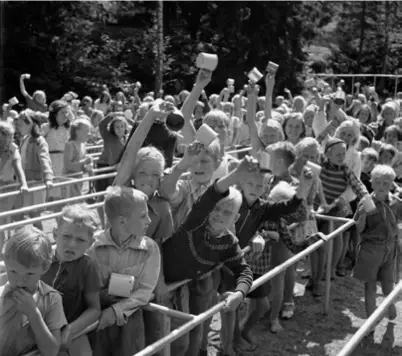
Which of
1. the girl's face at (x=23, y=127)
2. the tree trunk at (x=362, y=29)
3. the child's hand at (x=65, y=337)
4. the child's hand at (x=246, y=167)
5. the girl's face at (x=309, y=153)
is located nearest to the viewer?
the child's hand at (x=65, y=337)

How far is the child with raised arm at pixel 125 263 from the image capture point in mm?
3058

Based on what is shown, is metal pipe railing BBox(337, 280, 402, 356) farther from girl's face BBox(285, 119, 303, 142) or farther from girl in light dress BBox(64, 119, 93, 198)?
girl in light dress BBox(64, 119, 93, 198)

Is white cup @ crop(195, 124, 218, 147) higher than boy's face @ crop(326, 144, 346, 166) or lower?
higher

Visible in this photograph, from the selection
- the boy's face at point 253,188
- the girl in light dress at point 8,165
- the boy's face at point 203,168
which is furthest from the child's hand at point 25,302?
the girl in light dress at point 8,165

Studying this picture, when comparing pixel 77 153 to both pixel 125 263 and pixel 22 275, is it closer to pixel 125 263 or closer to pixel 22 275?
pixel 125 263

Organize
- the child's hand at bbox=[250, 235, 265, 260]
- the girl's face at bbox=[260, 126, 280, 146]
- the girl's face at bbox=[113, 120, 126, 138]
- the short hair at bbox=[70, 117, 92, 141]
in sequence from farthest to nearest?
the girl's face at bbox=[113, 120, 126, 138] < the short hair at bbox=[70, 117, 92, 141] < the girl's face at bbox=[260, 126, 280, 146] < the child's hand at bbox=[250, 235, 265, 260]

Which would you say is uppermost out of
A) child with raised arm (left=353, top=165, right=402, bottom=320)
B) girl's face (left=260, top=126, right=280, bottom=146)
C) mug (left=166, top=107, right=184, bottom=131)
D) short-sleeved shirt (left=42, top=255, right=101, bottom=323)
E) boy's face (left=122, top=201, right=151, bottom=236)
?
mug (left=166, top=107, right=184, bottom=131)

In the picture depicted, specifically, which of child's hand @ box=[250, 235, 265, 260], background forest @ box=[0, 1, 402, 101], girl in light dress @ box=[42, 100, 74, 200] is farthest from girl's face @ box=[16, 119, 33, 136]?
background forest @ box=[0, 1, 402, 101]

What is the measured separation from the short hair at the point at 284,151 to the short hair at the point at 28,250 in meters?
2.56

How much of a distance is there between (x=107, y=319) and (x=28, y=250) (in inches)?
27.2

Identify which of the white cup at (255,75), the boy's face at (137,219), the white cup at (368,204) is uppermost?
the white cup at (255,75)

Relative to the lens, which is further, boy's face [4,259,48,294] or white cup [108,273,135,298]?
white cup [108,273,135,298]

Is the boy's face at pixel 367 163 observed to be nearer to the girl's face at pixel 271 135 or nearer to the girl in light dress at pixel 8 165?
the girl's face at pixel 271 135

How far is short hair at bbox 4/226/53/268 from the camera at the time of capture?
8.01 ft
